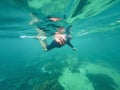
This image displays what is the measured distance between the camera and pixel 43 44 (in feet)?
36.3

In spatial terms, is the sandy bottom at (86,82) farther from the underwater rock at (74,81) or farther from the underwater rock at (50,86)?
the underwater rock at (50,86)

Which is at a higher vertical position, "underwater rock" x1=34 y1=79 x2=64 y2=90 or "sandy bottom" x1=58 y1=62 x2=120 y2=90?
"underwater rock" x1=34 y1=79 x2=64 y2=90

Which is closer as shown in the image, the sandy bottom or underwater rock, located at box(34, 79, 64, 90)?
underwater rock, located at box(34, 79, 64, 90)

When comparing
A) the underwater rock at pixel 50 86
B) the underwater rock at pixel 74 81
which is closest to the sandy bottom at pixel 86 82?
the underwater rock at pixel 74 81

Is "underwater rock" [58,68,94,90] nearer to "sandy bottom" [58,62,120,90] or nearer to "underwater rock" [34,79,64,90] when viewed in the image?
"sandy bottom" [58,62,120,90]

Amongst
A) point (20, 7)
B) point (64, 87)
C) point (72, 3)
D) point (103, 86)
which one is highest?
point (20, 7)

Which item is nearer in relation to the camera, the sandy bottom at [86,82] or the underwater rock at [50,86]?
the underwater rock at [50,86]

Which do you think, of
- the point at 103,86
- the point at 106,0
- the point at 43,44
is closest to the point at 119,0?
the point at 106,0

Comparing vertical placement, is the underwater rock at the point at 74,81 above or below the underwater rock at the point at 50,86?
below

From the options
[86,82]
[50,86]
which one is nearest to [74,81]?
[86,82]

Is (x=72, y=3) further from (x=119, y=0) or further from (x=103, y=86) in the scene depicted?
(x=103, y=86)

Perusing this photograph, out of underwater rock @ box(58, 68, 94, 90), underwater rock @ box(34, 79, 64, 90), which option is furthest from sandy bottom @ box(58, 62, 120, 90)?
underwater rock @ box(34, 79, 64, 90)

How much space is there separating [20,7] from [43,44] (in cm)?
376

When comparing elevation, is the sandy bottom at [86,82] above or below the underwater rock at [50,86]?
below
